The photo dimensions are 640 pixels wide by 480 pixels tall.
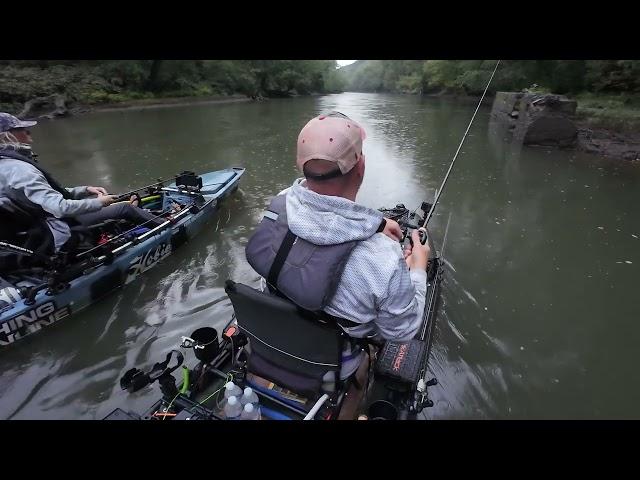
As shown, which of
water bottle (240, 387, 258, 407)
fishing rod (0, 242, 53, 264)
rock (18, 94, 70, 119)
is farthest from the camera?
rock (18, 94, 70, 119)

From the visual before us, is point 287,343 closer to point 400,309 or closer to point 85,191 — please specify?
point 400,309

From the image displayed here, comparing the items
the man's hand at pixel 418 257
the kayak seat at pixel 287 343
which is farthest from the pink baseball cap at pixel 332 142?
the man's hand at pixel 418 257

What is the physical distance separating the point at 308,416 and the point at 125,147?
15479 mm

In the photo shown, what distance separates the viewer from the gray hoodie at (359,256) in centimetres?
179

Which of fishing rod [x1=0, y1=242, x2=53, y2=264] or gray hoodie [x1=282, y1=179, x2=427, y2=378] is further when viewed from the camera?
fishing rod [x1=0, y1=242, x2=53, y2=264]

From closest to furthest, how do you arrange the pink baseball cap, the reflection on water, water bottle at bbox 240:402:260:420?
the pink baseball cap
water bottle at bbox 240:402:260:420
the reflection on water

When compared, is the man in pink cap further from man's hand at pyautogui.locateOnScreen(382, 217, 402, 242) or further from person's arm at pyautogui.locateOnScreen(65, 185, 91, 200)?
person's arm at pyautogui.locateOnScreen(65, 185, 91, 200)

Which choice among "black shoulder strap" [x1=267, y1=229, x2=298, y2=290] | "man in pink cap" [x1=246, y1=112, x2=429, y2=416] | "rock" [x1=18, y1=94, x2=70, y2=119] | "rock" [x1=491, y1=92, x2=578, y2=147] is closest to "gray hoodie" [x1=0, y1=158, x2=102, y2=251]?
"man in pink cap" [x1=246, y1=112, x2=429, y2=416]

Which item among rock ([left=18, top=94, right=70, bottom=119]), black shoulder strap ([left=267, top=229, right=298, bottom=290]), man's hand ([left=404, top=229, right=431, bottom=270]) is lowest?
rock ([left=18, top=94, right=70, bottom=119])

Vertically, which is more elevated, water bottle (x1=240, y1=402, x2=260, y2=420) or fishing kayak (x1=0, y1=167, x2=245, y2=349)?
water bottle (x1=240, y1=402, x2=260, y2=420)

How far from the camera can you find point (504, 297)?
5574mm

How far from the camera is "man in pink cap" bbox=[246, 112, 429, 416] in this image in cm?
178

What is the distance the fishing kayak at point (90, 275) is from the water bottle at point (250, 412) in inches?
138
